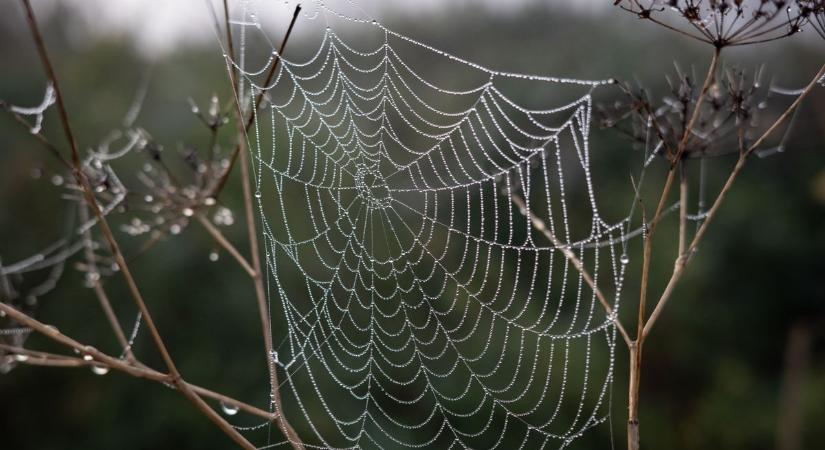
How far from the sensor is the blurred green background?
26.0ft

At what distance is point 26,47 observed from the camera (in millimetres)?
9289

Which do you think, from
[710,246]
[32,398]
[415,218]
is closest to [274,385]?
[415,218]

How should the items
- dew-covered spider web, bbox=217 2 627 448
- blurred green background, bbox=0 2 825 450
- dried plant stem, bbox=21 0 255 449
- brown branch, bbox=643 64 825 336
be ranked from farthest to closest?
1. blurred green background, bbox=0 2 825 450
2. dew-covered spider web, bbox=217 2 627 448
3. brown branch, bbox=643 64 825 336
4. dried plant stem, bbox=21 0 255 449

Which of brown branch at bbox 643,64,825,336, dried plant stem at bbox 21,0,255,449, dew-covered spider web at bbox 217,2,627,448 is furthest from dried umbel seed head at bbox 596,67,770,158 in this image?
dew-covered spider web at bbox 217,2,627,448

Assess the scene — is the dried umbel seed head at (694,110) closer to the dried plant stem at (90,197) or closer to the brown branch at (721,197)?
the brown branch at (721,197)

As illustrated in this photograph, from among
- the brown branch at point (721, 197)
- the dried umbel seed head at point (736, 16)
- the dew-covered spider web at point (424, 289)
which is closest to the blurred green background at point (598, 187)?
the dew-covered spider web at point (424, 289)

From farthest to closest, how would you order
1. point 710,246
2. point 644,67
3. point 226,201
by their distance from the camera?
1. point 644,67
2. point 710,246
3. point 226,201

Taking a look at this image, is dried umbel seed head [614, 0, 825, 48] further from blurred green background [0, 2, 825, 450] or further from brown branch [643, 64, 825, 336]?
blurred green background [0, 2, 825, 450]

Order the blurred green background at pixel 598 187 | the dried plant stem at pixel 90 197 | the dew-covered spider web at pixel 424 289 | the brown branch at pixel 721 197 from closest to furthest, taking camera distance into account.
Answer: the dried plant stem at pixel 90 197
the brown branch at pixel 721 197
the dew-covered spider web at pixel 424 289
the blurred green background at pixel 598 187

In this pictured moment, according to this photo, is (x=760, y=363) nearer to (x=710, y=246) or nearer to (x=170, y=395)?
(x=710, y=246)

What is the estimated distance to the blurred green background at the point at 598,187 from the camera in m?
7.91

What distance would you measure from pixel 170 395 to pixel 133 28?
12.9 ft

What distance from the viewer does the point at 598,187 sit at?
9.59 meters

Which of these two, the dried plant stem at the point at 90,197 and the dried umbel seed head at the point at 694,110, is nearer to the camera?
the dried plant stem at the point at 90,197
